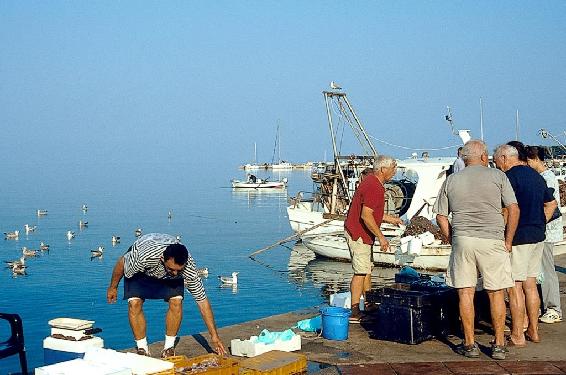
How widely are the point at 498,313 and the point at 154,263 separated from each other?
2936 millimetres

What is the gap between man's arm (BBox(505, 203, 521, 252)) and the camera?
605cm

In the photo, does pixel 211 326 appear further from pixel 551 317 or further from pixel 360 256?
pixel 551 317

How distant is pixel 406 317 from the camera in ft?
21.6

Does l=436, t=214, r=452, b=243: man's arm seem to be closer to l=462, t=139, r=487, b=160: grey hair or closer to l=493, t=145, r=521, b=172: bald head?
l=462, t=139, r=487, b=160: grey hair

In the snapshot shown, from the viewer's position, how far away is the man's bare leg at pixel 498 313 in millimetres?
6094

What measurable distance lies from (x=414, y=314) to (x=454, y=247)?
0.81 meters

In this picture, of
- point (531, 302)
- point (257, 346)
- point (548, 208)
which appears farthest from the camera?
point (548, 208)

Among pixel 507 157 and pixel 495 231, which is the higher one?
pixel 507 157

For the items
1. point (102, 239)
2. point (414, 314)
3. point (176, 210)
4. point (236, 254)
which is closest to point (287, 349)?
point (414, 314)

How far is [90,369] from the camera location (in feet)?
14.9

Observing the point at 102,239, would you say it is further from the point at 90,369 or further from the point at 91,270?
the point at 90,369

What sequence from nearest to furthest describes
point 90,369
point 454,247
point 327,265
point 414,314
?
point 90,369 < point 454,247 < point 414,314 < point 327,265

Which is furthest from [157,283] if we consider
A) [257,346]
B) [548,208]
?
[548,208]

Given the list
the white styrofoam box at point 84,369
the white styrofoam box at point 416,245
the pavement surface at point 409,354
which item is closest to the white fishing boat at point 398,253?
the white styrofoam box at point 416,245
